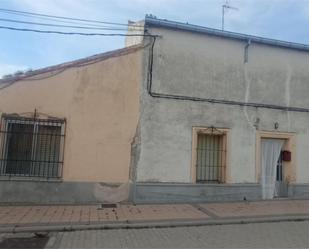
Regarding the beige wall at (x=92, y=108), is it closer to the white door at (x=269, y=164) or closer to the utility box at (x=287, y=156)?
the white door at (x=269, y=164)

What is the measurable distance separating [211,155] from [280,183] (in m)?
2.74

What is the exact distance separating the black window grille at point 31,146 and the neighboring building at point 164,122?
28 mm

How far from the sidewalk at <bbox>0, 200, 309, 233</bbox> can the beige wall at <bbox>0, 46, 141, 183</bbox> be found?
1.25 metres

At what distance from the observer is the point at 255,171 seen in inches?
523

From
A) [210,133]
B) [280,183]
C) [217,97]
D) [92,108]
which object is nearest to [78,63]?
[92,108]

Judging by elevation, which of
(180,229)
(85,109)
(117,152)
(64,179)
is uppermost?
(85,109)

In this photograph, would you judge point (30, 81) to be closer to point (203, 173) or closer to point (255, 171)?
point (203, 173)

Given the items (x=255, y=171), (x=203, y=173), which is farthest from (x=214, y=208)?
(x=255, y=171)

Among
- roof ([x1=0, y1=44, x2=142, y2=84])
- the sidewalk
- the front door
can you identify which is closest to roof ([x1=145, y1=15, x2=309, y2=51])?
roof ([x1=0, y1=44, x2=142, y2=84])

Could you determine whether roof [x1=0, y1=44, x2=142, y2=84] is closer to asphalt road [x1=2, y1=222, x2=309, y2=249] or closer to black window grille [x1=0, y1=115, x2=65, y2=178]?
black window grille [x1=0, y1=115, x2=65, y2=178]

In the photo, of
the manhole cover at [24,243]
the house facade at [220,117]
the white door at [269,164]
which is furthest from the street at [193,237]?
the white door at [269,164]

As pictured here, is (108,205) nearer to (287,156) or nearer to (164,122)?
(164,122)

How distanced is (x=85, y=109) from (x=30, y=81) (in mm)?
1715

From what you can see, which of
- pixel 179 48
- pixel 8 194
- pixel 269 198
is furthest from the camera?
pixel 269 198
